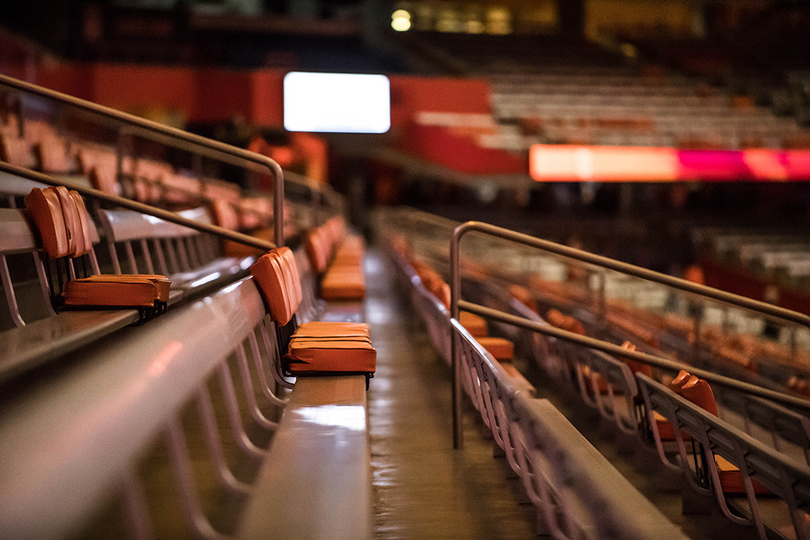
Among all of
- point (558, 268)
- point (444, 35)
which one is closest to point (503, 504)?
point (558, 268)

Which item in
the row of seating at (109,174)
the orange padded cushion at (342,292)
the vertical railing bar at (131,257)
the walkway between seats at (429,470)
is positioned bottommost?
the walkway between seats at (429,470)

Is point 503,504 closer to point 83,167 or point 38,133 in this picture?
point 83,167

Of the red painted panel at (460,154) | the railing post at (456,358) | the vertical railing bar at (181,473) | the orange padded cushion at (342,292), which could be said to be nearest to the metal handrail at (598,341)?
the railing post at (456,358)

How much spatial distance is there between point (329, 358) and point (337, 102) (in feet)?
33.2

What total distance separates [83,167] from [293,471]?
4.13 m

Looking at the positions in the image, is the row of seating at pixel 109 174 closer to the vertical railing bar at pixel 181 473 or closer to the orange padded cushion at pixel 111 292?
the orange padded cushion at pixel 111 292

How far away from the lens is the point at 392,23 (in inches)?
614

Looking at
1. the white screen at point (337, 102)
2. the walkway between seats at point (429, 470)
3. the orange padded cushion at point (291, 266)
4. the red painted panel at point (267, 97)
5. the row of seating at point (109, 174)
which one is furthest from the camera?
the white screen at point (337, 102)

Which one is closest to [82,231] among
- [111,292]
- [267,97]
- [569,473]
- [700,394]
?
[111,292]

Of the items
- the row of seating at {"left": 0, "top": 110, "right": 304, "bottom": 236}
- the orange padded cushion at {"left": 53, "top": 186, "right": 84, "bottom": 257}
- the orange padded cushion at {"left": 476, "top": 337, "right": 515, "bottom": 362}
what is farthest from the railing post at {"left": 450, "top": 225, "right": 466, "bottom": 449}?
the row of seating at {"left": 0, "top": 110, "right": 304, "bottom": 236}

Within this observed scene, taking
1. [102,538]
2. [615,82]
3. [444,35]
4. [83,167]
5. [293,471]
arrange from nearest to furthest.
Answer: [293,471] < [102,538] < [83,167] < [615,82] < [444,35]

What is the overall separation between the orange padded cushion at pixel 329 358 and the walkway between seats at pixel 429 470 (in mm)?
382

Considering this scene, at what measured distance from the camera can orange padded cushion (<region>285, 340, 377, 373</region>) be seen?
2.12 metres

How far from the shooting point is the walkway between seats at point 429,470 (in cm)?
181
